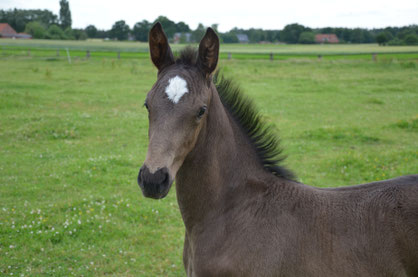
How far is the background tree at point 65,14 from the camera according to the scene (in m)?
87.4

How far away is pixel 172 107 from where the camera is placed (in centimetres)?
269

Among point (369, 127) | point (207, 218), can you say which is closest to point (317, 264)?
point (207, 218)

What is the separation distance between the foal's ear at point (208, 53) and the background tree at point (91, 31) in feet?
272

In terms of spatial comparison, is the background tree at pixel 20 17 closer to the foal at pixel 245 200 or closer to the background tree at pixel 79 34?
the background tree at pixel 79 34

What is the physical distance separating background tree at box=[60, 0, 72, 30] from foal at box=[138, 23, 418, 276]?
9474 centimetres

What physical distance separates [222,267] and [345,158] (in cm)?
721

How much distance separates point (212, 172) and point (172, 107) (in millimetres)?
706

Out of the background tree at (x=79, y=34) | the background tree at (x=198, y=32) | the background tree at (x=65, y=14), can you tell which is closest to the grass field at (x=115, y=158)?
the background tree at (x=198, y=32)

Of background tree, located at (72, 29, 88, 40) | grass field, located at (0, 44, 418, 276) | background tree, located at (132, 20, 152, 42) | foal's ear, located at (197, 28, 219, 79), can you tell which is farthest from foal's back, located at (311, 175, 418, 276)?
background tree, located at (72, 29, 88, 40)

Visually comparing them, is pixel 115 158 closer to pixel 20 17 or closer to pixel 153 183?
pixel 153 183

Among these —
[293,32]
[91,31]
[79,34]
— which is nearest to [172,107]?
[293,32]

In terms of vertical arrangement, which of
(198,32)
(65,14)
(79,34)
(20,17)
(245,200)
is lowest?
(245,200)

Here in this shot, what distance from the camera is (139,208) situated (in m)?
6.76

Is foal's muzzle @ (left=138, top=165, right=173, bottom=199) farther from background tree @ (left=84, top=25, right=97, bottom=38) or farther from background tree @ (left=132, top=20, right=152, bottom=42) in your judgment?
background tree @ (left=84, top=25, right=97, bottom=38)
